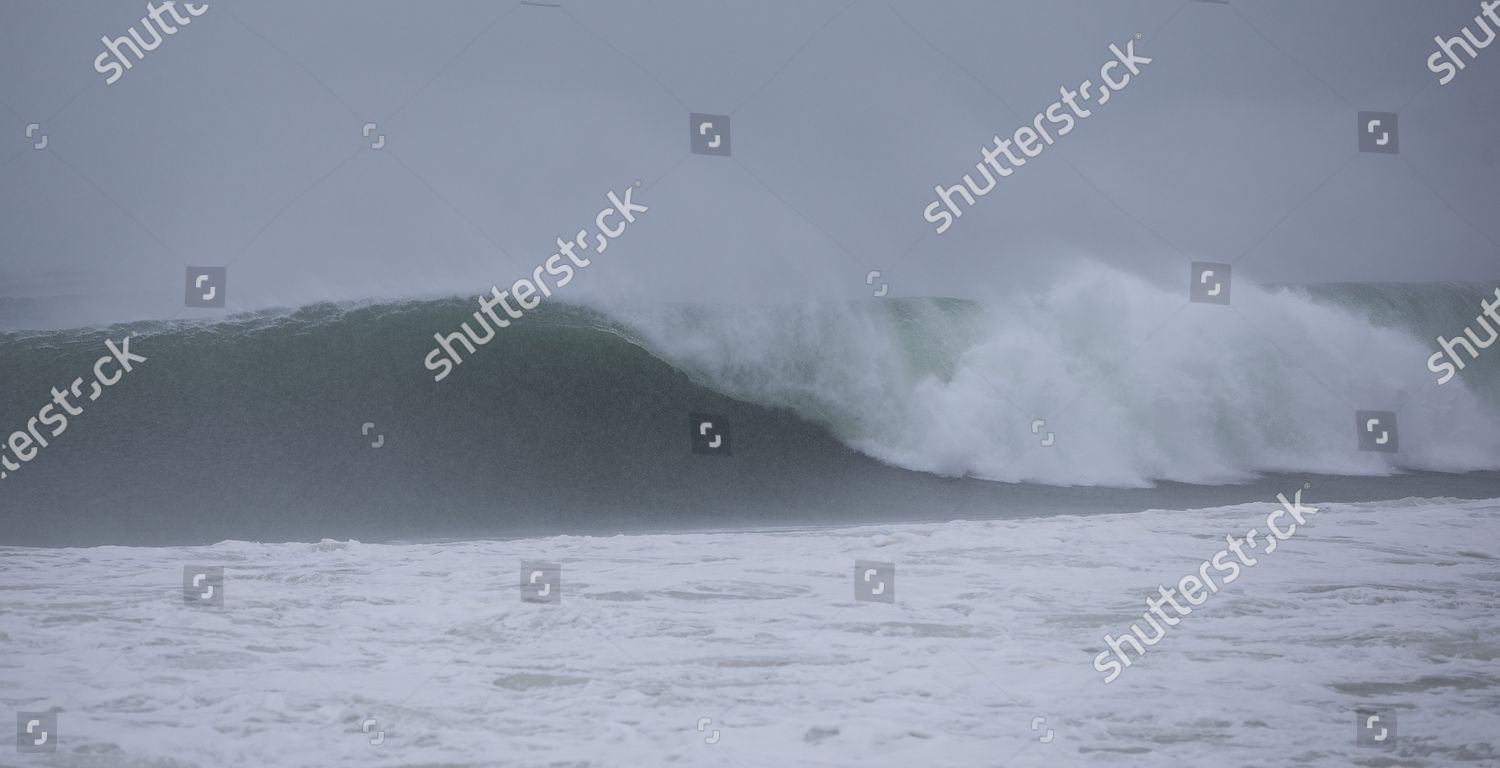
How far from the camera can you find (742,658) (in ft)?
12.8

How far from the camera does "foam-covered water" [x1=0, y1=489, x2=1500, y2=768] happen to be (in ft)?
9.82

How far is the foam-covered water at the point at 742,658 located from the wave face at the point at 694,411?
5.62 feet

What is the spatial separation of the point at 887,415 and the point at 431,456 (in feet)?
14.3

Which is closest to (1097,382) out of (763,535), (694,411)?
(694,411)

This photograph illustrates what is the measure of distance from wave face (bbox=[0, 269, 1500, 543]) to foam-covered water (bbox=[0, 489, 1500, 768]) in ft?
5.62

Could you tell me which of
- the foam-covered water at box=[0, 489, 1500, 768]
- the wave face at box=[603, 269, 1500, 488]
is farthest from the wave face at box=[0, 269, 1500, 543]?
the foam-covered water at box=[0, 489, 1500, 768]

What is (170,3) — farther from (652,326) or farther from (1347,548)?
(1347,548)

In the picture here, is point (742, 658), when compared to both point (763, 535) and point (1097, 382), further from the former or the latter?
point (1097, 382)

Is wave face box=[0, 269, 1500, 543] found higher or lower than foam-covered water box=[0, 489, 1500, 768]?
higher

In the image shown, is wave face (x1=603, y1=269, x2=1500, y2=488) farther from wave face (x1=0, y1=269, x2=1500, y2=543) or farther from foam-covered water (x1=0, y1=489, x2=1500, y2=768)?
foam-covered water (x1=0, y1=489, x2=1500, y2=768)

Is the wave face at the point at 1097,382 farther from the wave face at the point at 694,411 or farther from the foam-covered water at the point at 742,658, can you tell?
the foam-covered water at the point at 742,658

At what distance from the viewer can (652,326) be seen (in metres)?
10.3

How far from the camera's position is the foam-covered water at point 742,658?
299 centimetres

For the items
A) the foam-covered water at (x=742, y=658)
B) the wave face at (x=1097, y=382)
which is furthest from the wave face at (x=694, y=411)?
the foam-covered water at (x=742, y=658)
